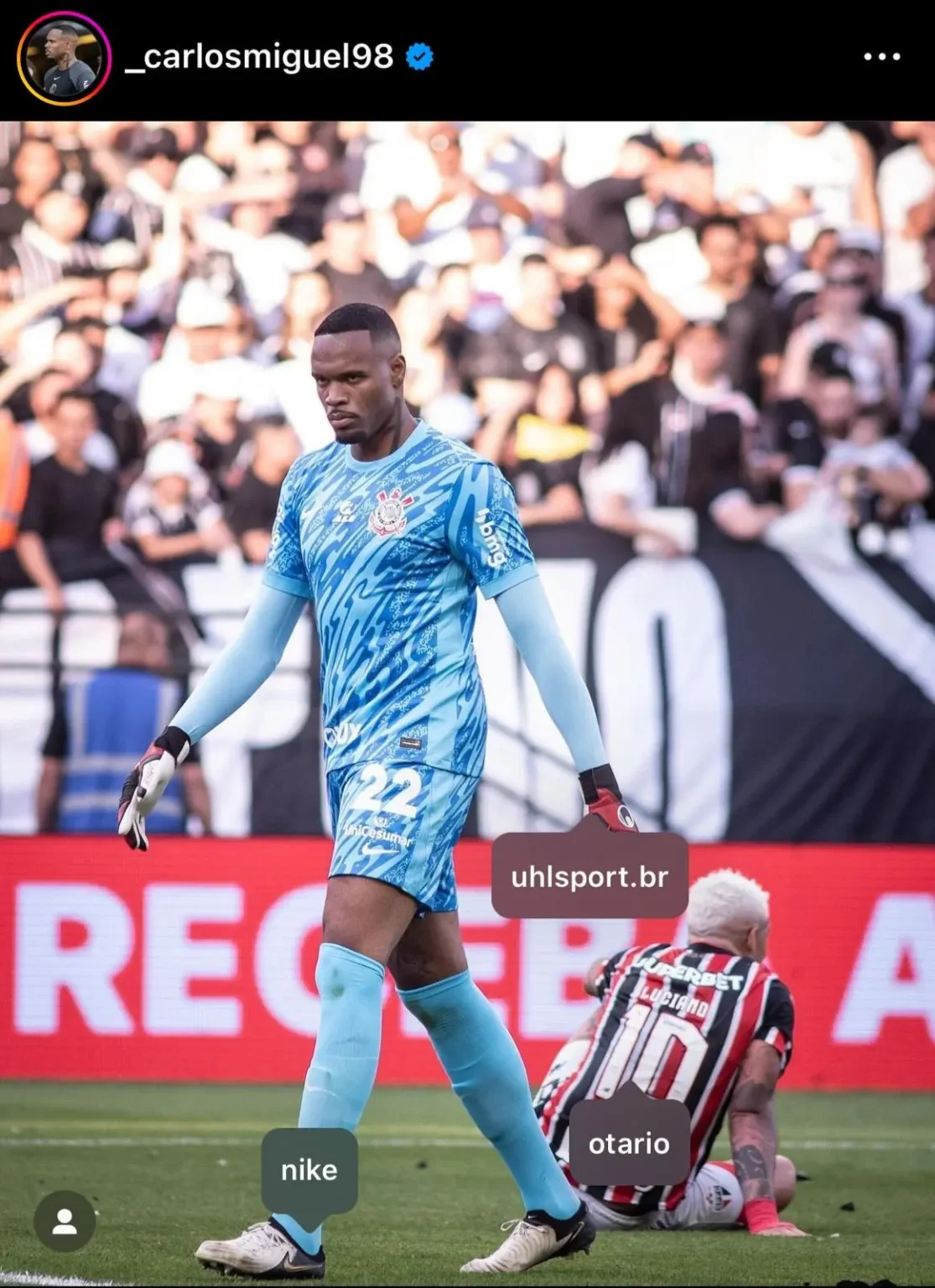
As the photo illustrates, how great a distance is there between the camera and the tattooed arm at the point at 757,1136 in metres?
4.20

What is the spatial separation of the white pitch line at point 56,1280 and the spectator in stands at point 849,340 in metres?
6.79

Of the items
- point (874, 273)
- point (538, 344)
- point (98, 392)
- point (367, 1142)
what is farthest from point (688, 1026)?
point (874, 273)

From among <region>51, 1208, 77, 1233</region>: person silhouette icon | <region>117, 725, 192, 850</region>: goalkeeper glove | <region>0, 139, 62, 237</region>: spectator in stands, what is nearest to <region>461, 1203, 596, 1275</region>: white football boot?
<region>51, 1208, 77, 1233</region>: person silhouette icon

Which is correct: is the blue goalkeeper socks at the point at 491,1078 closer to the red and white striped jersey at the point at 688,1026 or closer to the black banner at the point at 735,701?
the red and white striped jersey at the point at 688,1026

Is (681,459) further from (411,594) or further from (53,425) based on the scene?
(411,594)

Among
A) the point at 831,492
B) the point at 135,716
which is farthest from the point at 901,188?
the point at 135,716

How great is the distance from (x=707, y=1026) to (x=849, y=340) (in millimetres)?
5608

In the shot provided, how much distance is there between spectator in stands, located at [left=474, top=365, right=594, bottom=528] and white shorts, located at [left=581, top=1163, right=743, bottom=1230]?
15.8ft

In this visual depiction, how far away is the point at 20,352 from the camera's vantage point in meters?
9.04

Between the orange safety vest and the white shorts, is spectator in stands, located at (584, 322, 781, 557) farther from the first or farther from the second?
the white shorts

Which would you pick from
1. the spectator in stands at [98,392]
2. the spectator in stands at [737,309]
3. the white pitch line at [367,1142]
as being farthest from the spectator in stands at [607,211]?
the white pitch line at [367,1142]

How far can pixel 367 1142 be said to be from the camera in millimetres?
6711

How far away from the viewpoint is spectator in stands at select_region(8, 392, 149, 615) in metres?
8.80
